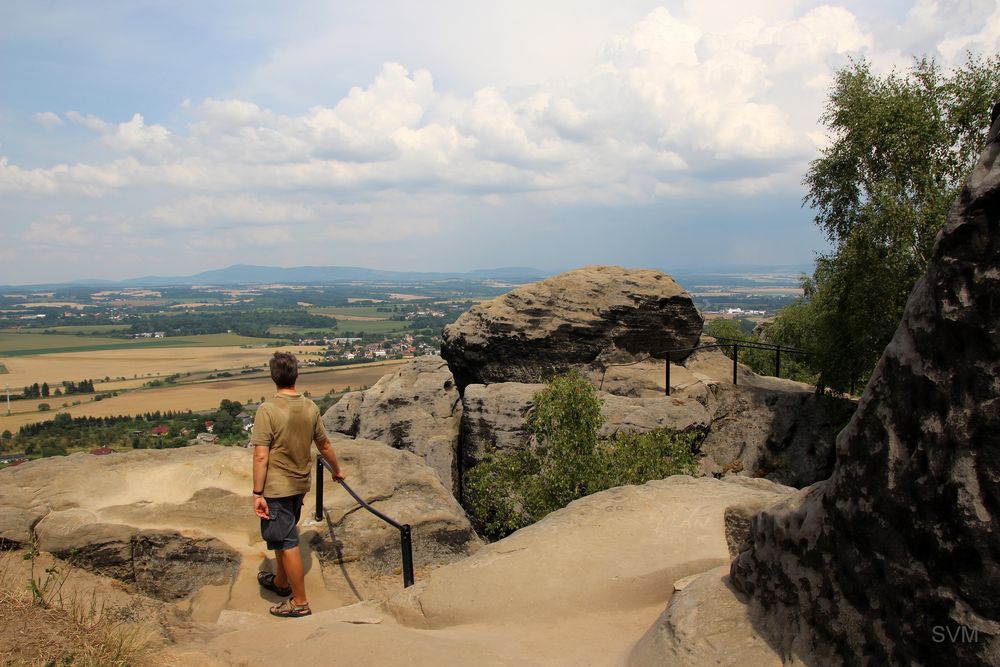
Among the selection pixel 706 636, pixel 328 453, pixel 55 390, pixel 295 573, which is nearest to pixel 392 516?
pixel 328 453

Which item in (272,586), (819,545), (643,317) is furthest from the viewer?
(643,317)

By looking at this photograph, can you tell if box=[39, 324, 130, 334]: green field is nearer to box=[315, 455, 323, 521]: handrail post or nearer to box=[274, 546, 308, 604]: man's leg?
box=[315, 455, 323, 521]: handrail post

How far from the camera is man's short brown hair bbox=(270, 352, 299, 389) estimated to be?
7398 millimetres

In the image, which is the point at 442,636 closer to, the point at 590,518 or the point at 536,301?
the point at 590,518

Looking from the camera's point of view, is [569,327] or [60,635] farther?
[569,327]

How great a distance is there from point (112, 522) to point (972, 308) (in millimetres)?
9818

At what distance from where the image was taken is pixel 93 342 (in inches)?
5458

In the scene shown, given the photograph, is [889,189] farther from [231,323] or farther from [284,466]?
[231,323]

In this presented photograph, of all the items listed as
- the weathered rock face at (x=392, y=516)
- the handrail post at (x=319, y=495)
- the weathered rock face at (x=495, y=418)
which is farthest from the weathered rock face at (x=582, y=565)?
the weathered rock face at (x=495, y=418)

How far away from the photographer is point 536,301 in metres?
21.8

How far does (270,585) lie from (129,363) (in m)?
109

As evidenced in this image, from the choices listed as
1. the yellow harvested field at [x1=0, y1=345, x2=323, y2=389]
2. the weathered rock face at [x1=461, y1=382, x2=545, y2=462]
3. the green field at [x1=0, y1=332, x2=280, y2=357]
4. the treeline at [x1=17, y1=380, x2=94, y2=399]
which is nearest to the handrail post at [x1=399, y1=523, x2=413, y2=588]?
the weathered rock face at [x1=461, y1=382, x2=545, y2=462]

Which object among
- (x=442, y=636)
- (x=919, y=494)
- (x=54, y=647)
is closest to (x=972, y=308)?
(x=919, y=494)

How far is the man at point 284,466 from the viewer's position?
7.27m
